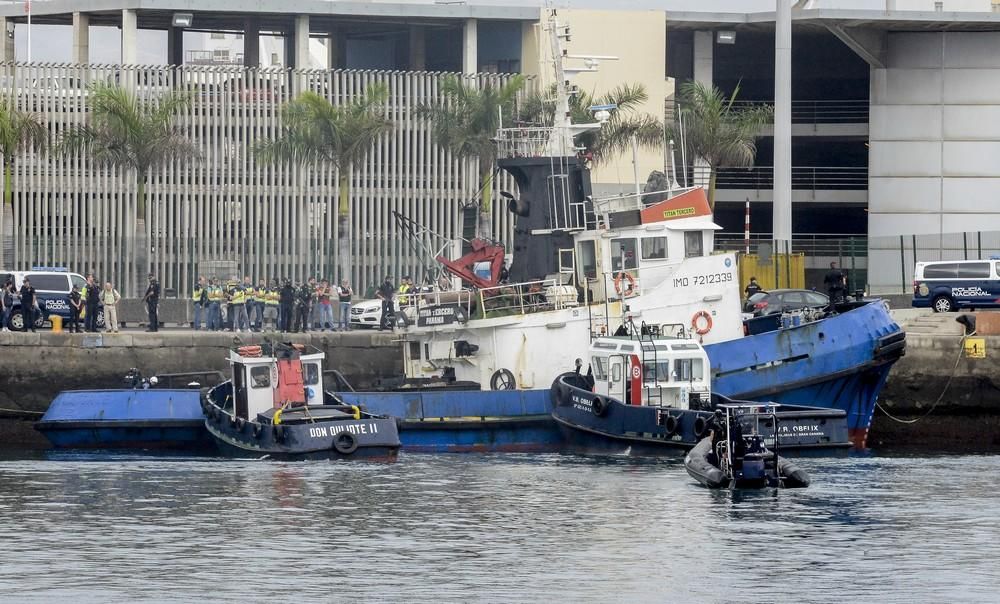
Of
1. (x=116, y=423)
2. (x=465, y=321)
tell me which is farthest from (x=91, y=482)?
(x=465, y=321)

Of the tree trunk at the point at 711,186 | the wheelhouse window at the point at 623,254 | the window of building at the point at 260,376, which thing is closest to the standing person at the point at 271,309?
the window of building at the point at 260,376

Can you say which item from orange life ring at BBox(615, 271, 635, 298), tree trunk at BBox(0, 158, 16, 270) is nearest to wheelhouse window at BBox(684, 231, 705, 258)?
orange life ring at BBox(615, 271, 635, 298)

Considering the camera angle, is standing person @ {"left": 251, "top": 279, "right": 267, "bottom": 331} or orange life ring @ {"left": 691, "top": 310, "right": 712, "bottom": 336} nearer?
orange life ring @ {"left": 691, "top": 310, "right": 712, "bottom": 336}

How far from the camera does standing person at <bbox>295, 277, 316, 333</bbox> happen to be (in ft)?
148

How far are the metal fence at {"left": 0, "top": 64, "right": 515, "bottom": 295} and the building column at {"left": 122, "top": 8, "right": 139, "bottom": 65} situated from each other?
119 inches

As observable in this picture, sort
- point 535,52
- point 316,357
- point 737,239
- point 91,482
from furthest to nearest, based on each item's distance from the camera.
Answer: point 737,239 < point 535,52 < point 316,357 < point 91,482

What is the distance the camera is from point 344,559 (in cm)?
2627

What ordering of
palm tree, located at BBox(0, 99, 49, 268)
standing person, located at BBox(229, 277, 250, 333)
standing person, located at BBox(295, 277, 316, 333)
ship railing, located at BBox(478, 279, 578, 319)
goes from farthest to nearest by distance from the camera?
1. palm tree, located at BBox(0, 99, 49, 268)
2. standing person, located at BBox(229, 277, 250, 333)
3. standing person, located at BBox(295, 277, 316, 333)
4. ship railing, located at BBox(478, 279, 578, 319)

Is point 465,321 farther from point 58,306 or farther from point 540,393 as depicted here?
point 58,306

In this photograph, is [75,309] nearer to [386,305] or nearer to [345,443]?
[386,305]

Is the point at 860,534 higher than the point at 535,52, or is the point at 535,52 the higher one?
the point at 535,52

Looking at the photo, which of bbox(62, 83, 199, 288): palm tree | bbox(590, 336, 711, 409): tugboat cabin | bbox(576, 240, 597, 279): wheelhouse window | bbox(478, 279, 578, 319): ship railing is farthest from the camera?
bbox(62, 83, 199, 288): palm tree

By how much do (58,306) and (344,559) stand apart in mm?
22575

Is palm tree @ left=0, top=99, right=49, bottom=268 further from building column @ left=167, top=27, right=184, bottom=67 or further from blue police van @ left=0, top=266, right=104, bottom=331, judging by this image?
building column @ left=167, top=27, right=184, bottom=67
